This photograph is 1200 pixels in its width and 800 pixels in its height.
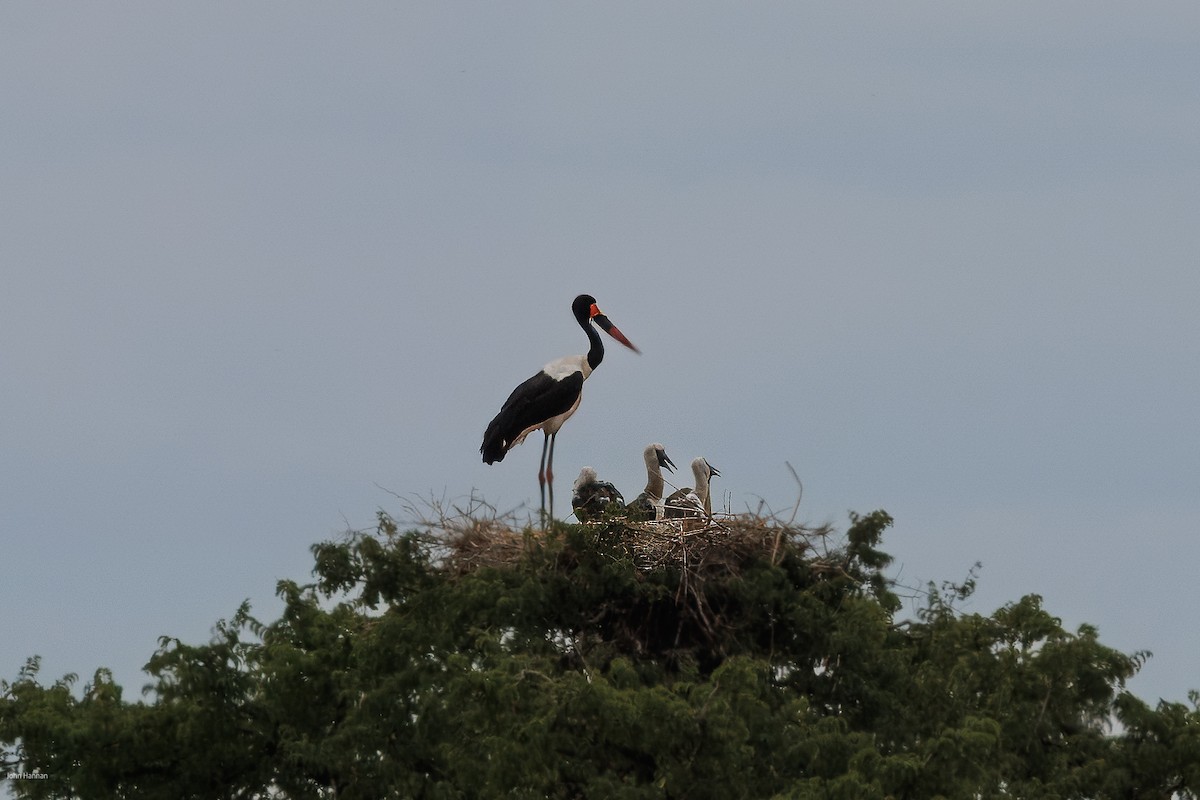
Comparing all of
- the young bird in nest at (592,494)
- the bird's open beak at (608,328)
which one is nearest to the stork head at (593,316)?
the bird's open beak at (608,328)

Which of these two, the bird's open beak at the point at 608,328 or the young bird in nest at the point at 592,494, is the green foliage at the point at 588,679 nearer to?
the young bird in nest at the point at 592,494

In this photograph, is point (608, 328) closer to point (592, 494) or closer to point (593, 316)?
point (593, 316)

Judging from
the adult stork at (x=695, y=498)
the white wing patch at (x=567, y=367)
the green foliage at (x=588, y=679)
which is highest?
the white wing patch at (x=567, y=367)

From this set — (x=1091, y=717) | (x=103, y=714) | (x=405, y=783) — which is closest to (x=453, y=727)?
(x=405, y=783)

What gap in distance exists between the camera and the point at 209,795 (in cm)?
1719

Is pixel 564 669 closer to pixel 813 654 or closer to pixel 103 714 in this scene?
pixel 813 654

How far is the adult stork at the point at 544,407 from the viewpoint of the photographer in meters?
19.9

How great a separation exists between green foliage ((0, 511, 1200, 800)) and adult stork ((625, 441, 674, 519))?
4.68ft

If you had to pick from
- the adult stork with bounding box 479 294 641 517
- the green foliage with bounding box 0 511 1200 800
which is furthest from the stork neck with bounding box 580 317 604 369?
the green foliage with bounding box 0 511 1200 800

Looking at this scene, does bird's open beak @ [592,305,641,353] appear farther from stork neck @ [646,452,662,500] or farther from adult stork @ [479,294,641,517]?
stork neck @ [646,452,662,500]

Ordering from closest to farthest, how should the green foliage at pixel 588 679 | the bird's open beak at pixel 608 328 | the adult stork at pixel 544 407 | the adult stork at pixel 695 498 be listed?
the green foliage at pixel 588 679, the adult stork at pixel 695 498, the adult stork at pixel 544 407, the bird's open beak at pixel 608 328

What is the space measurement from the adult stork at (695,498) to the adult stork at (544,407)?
1.27m

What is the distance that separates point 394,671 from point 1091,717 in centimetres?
502

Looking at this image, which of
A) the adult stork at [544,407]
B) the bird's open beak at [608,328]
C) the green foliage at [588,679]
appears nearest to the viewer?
the green foliage at [588,679]
